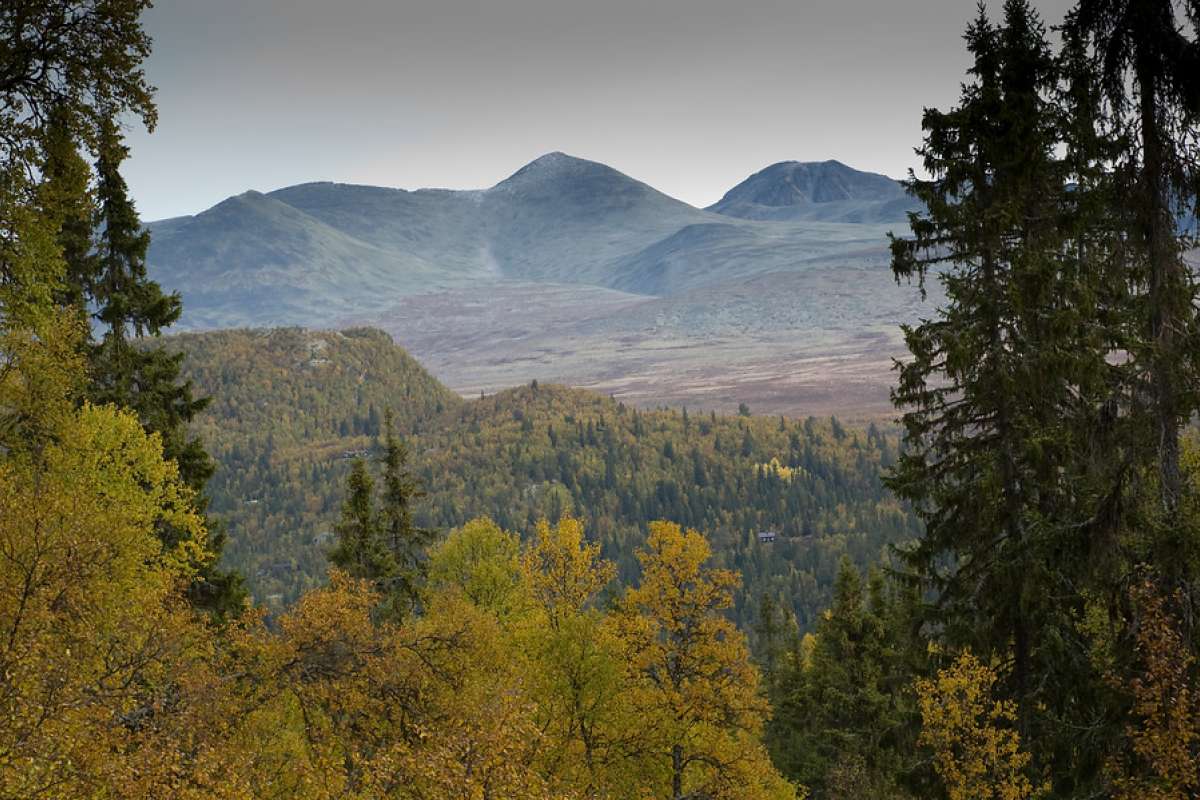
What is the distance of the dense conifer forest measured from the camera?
11977 millimetres

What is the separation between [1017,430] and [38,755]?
17.2 m

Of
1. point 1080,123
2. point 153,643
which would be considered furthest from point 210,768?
point 1080,123

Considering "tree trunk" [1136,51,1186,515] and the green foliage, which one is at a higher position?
"tree trunk" [1136,51,1186,515]

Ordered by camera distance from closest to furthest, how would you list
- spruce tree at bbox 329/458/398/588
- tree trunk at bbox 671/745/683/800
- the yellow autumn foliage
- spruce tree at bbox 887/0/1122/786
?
spruce tree at bbox 887/0/1122/786 → the yellow autumn foliage → tree trunk at bbox 671/745/683/800 → spruce tree at bbox 329/458/398/588

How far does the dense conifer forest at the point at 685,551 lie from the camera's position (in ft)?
39.3

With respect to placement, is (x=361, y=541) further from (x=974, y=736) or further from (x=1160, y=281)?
(x=1160, y=281)

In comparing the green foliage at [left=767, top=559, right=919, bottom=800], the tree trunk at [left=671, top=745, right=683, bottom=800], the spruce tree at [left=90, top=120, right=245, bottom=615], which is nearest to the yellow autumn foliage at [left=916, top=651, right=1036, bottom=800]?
the tree trunk at [left=671, top=745, right=683, bottom=800]

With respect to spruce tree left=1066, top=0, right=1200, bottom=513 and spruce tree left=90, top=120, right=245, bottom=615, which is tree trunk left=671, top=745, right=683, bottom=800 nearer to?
spruce tree left=90, top=120, right=245, bottom=615

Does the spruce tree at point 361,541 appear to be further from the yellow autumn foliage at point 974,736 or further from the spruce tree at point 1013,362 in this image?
the spruce tree at point 1013,362

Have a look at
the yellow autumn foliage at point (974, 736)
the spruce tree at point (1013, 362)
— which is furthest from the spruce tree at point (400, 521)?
the spruce tree at point (1013, 362)

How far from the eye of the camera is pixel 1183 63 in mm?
12008

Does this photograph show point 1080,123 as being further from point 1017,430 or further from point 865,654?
point 865,654

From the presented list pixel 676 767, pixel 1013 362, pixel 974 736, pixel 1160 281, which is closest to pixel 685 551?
pixel 676 767

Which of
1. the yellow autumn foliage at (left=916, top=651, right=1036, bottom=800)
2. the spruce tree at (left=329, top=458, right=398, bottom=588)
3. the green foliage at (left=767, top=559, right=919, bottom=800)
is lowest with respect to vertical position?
the green foliage at (left=767, top=559, right=919, bottom=800)
